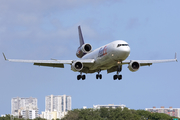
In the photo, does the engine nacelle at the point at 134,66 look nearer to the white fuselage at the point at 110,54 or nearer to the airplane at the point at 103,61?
the airplane at the point at 103,61

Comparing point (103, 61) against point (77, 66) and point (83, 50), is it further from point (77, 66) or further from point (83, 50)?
point (83, 50)

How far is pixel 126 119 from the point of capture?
186m

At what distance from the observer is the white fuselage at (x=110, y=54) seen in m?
60.4

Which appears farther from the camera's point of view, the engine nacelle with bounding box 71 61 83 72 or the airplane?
the engine nacelle with bounding box 71 61 83 72

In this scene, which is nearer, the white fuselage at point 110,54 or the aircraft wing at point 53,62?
the white fuselage at point 110,54

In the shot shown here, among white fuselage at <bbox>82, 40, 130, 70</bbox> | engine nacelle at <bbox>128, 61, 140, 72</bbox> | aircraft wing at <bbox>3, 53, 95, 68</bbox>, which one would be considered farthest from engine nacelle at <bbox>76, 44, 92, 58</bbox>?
engine nacelle at <bbox>128, 61, 140, 72</bbox>

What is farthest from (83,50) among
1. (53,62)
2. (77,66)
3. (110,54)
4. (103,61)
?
(110,54)

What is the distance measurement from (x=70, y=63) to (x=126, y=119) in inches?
4744

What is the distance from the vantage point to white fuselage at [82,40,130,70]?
60.4 m

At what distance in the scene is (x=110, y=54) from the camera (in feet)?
202

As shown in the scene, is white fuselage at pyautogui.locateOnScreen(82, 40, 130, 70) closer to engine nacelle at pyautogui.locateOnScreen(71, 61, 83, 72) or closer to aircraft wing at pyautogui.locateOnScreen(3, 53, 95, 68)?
aircraft wing at pyautogui.locateOnScreen(3, 53, 95, 68)

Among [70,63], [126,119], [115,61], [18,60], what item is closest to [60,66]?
[70,63]

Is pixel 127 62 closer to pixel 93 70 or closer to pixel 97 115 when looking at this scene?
pixel 93 70

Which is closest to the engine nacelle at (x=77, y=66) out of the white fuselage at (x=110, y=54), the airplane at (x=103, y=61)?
the airplane at (x=103, y=61)
